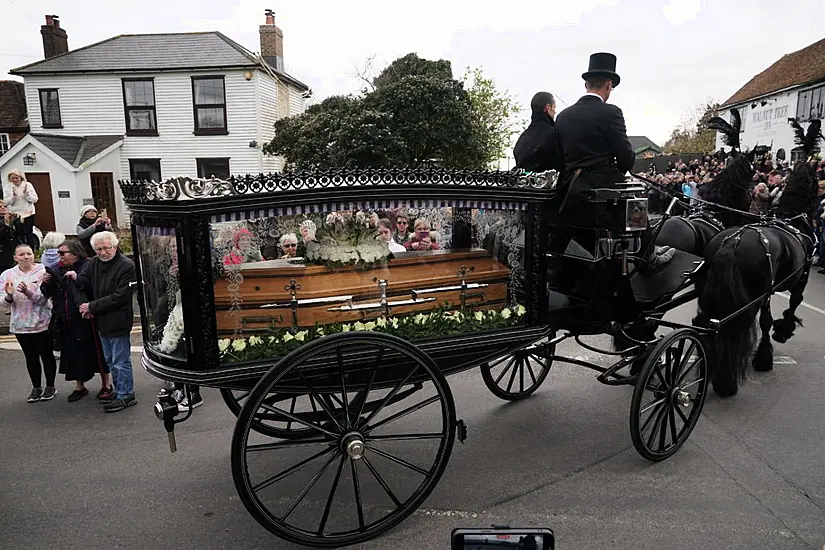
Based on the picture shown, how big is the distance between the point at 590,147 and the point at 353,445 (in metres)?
2.63

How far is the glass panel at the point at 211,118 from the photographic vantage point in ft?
71.4

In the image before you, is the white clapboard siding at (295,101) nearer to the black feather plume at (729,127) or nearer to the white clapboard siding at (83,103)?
the white clapboard siding at (83,103)

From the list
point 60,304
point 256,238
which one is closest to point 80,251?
point 60,304

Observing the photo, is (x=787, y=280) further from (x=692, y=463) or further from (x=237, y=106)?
(x=237, y=106)

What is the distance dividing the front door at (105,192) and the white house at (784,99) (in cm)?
2241

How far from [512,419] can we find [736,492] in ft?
5.51

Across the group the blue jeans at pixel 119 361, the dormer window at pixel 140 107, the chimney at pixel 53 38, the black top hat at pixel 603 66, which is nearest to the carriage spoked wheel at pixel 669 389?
the black top hat at pixel 603 66

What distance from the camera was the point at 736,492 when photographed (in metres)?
3.70

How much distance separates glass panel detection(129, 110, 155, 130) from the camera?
21922 mm

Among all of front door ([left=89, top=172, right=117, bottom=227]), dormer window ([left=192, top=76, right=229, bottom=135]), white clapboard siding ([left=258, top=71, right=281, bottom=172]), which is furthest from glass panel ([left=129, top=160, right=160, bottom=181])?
white clapboard siding ([left=258, top=71, right=281, bottom=172])

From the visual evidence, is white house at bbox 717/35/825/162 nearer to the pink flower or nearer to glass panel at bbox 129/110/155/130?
glass panel at bbox 129/110/155/130

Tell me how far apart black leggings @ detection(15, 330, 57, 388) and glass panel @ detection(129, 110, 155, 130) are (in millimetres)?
18614

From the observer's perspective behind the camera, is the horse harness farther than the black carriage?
Yes

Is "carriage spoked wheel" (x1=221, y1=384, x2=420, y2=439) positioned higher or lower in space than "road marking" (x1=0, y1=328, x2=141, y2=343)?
higher
